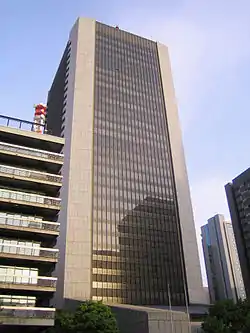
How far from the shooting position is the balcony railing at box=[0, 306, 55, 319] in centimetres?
4494

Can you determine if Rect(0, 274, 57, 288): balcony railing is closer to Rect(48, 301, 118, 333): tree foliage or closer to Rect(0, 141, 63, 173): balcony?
Rect(48, 301, 118, 333): tree foliage

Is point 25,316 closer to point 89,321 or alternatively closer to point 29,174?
point 89,321

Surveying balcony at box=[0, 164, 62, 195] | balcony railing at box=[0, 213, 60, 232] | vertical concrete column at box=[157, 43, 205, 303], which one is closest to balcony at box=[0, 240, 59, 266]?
balcony railing at box=[0, 213, 60, 232]

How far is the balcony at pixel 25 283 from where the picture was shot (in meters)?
48.2

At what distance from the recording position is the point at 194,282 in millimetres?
88500

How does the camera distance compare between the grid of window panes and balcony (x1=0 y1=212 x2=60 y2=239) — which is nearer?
balcony (x1=0 y1=212 x2=60 y2=239)

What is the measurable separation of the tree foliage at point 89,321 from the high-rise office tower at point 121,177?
20247 mm

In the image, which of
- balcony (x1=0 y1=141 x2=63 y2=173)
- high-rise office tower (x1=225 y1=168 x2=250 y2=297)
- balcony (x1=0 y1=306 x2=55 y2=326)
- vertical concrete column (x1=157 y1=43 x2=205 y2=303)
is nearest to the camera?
balcony (x1=0 y1=306 x2=55 y2=326)

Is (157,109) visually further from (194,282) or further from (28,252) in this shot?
(28,252)

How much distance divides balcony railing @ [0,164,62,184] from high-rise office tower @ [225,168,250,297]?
91.2 metres

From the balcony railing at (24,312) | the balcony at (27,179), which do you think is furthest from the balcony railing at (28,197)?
the balcony railing at (24,312)

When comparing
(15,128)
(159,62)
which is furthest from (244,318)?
(159,62)

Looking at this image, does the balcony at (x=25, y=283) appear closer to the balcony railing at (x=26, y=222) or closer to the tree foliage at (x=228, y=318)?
the balcony railing at (x=26, y=222)

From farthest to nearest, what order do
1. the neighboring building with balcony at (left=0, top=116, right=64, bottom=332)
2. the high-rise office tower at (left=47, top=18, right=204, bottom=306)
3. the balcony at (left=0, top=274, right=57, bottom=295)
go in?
1. the high-rise office tower at (left=47, top=18, right=204, bottom=306)
2. the balcony at (left=0, top=274, right=57, bottom=295)
3. the neighboring building with balcony at (left=0, top=116, right=64, bottom=332)
